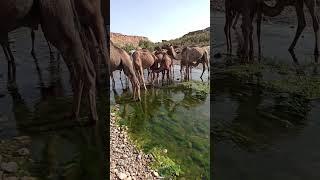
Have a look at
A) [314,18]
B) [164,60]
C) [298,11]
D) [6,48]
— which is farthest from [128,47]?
[314,18]

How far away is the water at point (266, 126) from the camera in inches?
173

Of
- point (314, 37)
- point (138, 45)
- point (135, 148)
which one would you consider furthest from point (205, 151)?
point (314, 37)

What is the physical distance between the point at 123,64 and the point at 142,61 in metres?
0.24

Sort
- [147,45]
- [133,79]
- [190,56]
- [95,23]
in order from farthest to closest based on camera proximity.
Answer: [190,56] < [147,45] < [133,79] < [95,23]

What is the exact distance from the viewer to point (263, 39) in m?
5.10

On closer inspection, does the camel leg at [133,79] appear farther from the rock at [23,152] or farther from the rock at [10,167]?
the rock at [10,167]

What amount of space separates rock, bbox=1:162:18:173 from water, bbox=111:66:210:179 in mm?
1054

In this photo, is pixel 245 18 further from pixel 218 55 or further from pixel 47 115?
pixel 47 115

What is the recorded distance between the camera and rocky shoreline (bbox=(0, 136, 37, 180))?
12.9 ft

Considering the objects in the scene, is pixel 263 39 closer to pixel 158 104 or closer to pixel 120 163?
pixel 158 104

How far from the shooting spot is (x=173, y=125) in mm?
4496

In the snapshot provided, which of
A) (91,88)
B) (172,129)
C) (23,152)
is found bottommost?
(23,152)

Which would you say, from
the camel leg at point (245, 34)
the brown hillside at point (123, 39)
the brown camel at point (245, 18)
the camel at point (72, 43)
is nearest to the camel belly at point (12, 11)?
the camel at point (72, 43)

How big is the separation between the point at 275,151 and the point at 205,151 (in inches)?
25.8
